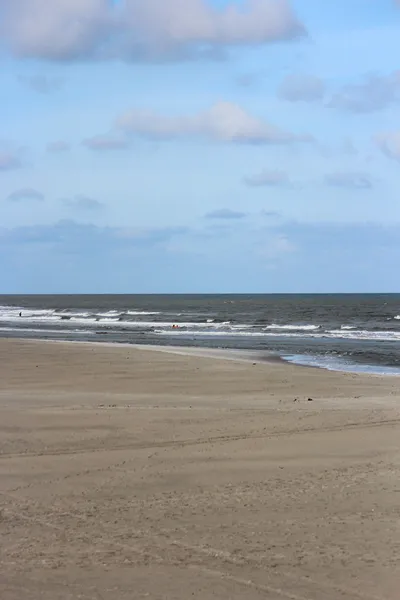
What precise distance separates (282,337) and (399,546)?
3420 cm

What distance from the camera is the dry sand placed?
4859 millimetres

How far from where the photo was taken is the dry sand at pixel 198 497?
4.86m

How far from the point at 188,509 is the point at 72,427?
429cm

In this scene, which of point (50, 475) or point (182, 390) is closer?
point (50, 475)

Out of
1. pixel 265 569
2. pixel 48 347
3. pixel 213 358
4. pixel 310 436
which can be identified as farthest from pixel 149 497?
pixel 48 347

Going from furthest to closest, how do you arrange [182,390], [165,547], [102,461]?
[182,390] < [102,461] < [165,547]

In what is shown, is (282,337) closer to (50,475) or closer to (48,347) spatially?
(48,347)

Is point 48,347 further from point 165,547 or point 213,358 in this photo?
point 165,547

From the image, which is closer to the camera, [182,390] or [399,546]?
[399,546]

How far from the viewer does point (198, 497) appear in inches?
267

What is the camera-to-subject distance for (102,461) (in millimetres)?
8281

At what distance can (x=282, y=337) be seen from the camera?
130 ft

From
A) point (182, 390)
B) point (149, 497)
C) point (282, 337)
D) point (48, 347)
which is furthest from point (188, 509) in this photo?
point (282, 337)

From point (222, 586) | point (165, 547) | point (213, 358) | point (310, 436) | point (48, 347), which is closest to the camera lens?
point (222, 586)
